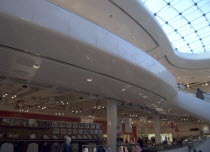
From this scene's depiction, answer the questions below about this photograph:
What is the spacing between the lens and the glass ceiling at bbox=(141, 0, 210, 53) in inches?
820

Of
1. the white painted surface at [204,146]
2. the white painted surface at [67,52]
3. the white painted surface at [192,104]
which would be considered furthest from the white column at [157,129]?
the white painted surface at [67,52]

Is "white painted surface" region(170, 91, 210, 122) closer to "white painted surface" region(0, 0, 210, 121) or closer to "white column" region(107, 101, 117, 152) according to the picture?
"white column" region(107, 101, 117, 152)

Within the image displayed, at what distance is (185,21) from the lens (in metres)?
24.1

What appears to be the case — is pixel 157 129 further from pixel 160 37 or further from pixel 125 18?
pixel 125 18

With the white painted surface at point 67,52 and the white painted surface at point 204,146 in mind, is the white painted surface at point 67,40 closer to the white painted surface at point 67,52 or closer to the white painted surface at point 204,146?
the white painted surface at point 67,52

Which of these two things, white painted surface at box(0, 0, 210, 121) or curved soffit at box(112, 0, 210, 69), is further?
curved soffit at box(112, 0, 210, 69)

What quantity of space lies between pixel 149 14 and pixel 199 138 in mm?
13332

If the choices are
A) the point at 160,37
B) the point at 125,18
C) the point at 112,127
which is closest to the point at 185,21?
the point at 160,37

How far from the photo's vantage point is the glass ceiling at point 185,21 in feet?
68.3

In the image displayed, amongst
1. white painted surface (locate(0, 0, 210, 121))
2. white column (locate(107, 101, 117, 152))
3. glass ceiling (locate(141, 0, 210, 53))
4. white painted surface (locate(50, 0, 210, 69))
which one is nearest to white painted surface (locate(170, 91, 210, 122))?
white painted surface (locate(50, 0, 210, 69))

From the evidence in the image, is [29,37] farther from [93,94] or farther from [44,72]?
[93,94]

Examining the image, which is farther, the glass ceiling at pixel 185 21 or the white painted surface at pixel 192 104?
the glass ceiling at pixel 185 21

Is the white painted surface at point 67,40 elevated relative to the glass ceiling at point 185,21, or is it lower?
lower

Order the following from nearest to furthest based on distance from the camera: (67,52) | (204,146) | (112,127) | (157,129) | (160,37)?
(67,52) → (112,127) → (160,37) → (204,146) → (157,129)
